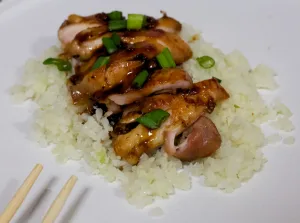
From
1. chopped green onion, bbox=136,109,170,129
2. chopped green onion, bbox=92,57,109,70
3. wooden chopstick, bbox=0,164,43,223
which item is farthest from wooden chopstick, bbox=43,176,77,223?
chopped green onion, bbox=92,57,109,70

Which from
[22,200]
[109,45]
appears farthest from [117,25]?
[22,200]

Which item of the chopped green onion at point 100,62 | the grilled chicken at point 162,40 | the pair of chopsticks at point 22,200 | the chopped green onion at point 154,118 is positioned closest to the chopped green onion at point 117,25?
the grilled chicken at point 162,40

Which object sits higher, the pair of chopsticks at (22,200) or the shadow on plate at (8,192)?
the pair of chopsticks at (22,200)

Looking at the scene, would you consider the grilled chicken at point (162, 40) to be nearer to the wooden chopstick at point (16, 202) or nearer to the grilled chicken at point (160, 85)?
the grilled chicken at point (160, 85)

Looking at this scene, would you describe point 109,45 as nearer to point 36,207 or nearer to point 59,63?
point 59,63

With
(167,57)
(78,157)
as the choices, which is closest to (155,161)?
(78,157)

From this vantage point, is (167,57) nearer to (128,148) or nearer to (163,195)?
(128,148)

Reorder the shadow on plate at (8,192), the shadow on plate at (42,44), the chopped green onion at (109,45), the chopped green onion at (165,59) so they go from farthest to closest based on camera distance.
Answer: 1. the shadow on plate at (42,44)
2. the chopped green onion at (109,45)
3. the chopped green onion at (165,59)
4. the shadow on plate at (8,192)
